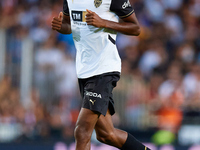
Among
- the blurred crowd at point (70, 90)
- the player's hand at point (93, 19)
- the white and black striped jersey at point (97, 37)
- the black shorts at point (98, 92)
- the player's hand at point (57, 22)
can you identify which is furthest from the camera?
the blurred crowd at point (70, 90)

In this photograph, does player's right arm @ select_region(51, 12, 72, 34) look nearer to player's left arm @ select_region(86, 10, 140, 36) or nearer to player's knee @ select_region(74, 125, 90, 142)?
player's left arm @ select_region(86, 10, 140, 36)

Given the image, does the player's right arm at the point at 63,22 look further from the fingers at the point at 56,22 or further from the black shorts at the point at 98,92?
the black shorts at the point at 98,92

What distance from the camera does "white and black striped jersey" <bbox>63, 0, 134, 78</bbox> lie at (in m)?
4.31

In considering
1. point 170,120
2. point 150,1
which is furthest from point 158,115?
point 150,1

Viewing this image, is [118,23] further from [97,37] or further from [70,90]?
[70,90]

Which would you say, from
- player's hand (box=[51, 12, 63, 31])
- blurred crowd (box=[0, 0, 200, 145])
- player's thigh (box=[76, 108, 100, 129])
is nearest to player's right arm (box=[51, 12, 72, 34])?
player's hand (box=[51, 12, 63, 31])

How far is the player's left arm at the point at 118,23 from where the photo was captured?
4094mm

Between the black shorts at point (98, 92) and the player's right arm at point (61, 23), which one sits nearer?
the black shorts at point (98, 92)

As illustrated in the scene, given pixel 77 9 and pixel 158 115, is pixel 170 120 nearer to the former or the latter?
pixel 158 115

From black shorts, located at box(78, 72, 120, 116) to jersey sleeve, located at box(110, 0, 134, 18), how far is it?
66 centimetres

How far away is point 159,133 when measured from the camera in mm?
7785

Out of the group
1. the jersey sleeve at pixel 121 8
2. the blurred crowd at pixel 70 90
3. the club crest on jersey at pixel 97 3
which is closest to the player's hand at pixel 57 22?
the club crest on jersey at pixel 97 3

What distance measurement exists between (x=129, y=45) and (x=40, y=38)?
2.20m

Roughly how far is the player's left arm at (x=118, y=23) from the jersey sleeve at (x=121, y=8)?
0.06m
